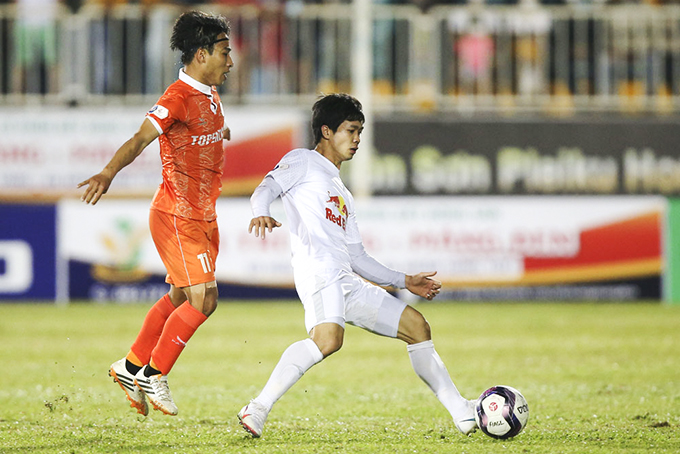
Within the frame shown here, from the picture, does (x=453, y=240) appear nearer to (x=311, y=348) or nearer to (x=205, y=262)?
(x=205, y=262)

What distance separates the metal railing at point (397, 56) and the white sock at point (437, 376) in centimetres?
1020

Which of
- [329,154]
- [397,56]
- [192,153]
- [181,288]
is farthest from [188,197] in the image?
[397,56]

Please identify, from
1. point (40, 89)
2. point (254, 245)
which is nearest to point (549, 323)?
point (254, 245)

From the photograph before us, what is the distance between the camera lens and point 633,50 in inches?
610

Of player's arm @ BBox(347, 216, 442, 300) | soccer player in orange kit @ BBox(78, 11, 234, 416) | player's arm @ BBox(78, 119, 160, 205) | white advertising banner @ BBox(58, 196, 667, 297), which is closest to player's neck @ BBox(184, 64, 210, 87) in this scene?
soccer player in orange kit @ BBox(78, 11, 234, 416)

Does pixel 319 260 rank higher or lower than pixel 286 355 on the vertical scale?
higher

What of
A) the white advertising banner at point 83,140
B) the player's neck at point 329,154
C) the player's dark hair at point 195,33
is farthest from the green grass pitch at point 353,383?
the white advertising banner at point 83,140

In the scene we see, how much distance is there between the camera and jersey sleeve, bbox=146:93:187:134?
541 centimetres

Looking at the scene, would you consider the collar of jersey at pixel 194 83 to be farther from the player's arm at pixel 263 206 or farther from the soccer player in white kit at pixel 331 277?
the player's arm at pixel 263 206

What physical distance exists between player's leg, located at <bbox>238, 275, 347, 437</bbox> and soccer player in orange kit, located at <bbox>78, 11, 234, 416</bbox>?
665mm

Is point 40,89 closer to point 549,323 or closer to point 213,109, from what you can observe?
point 549,323

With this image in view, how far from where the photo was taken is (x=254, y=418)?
511 cm

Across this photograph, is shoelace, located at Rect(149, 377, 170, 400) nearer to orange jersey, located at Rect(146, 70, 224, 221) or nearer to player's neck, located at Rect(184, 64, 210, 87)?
orange jersey, located at Rect(146, 70, 224, 221)

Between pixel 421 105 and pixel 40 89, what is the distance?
5422 millimetres
